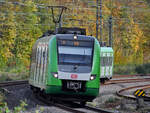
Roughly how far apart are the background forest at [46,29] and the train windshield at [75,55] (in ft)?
79.3

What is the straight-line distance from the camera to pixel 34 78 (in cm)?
1980

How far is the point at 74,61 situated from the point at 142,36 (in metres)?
58.9

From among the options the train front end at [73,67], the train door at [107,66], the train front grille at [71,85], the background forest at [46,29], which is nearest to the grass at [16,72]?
the background forest at [46,29]

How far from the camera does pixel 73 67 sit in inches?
642

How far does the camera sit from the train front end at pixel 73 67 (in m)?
16.2

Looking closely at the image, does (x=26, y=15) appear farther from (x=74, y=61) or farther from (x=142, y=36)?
(x=74, y=61)

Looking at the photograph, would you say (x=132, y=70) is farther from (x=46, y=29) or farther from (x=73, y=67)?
(x=73, y=67)

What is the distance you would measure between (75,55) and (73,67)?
52 cm

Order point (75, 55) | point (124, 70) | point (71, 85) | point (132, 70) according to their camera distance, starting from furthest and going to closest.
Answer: point (132, 70)
point (124, 70)
point (75, 55)
point (71, 85)

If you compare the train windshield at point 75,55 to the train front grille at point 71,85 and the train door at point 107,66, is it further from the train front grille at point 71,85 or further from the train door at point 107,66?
the train door at point 107,66

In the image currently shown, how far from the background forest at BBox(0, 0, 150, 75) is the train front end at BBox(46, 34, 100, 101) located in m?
24.0

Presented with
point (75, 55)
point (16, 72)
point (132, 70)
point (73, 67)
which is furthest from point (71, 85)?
point (132, 70)

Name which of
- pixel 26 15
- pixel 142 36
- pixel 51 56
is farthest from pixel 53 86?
pixel 142 36

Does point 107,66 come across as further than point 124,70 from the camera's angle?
No
